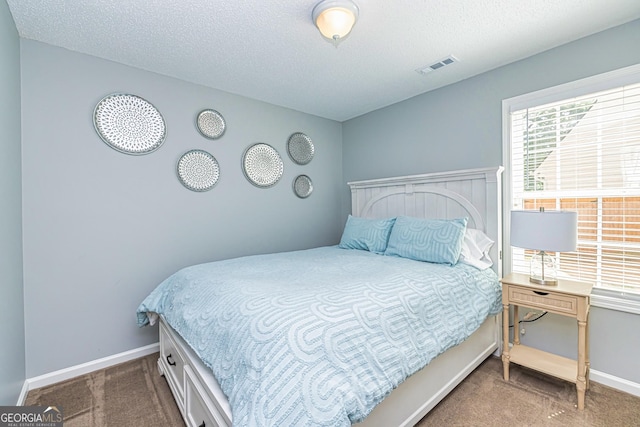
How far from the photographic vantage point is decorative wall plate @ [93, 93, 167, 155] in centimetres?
221

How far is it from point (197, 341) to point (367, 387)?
861mm

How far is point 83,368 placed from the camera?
214 cm

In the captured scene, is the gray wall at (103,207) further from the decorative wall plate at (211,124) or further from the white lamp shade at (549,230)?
the white lamp shade at (549,230)

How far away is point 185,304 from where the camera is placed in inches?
65.5

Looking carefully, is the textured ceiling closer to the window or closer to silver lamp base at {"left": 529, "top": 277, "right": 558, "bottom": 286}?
the window

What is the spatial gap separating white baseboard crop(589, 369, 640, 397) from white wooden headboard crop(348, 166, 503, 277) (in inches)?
33.6

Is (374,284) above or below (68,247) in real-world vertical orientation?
below

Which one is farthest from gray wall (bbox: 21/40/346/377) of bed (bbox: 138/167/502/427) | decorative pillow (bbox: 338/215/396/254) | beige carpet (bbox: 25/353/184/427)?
decorative pillow (bbox: 338/215/396/254)

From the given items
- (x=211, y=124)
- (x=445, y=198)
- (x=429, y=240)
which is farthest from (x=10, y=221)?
(x=445, y=198)

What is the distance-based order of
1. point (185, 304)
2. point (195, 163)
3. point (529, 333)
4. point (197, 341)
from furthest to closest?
point (195, 163) → point (529, 333) → point (185, 304) → point (197, 341)

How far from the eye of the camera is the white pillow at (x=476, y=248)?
2234 millimetres

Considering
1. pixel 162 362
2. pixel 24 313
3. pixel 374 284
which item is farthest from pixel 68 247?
pixel 374 284

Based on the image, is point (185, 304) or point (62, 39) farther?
point (62, 39)

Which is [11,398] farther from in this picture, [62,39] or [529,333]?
[529,333]
